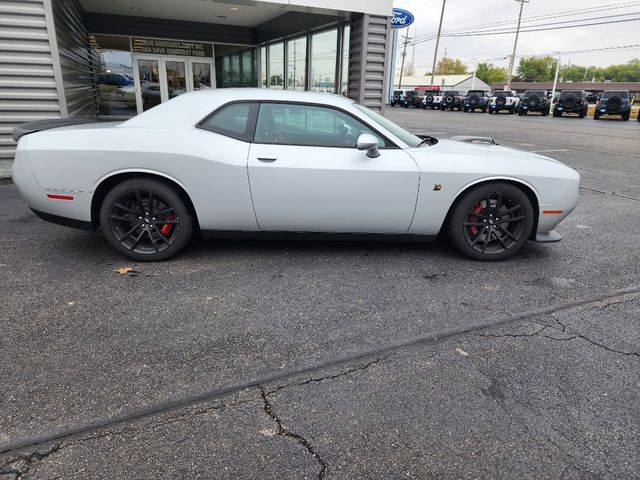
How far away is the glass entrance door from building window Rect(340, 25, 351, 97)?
659 centimetres

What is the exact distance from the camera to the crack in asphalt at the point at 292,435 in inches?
78.3

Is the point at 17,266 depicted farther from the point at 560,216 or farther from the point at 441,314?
the point at 560,216

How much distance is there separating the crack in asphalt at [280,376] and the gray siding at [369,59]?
6.56 metres

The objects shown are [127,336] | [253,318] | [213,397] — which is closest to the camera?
[213,397]

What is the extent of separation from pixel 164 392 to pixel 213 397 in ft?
0.85

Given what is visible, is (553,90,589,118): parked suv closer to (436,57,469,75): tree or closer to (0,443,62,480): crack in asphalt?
(0,443,62,480): crack in asphalt

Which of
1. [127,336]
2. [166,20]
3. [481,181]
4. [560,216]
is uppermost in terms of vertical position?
[166,20]

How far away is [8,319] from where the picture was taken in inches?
122

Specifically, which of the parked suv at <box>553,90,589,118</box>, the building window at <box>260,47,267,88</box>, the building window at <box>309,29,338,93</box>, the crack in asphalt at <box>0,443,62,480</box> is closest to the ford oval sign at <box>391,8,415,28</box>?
the building window at <box>260,47,267,88</box>

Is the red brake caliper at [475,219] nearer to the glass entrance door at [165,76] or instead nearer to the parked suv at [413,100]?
the glass entrance door at [165,76]

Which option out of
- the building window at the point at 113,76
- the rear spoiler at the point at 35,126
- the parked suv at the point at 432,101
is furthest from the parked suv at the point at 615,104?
the rear spoiler at the point at 35,126

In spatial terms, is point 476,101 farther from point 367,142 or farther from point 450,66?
point 450,66

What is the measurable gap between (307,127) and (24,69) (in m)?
5.51

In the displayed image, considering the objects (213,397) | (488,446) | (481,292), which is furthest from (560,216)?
(213,397)
